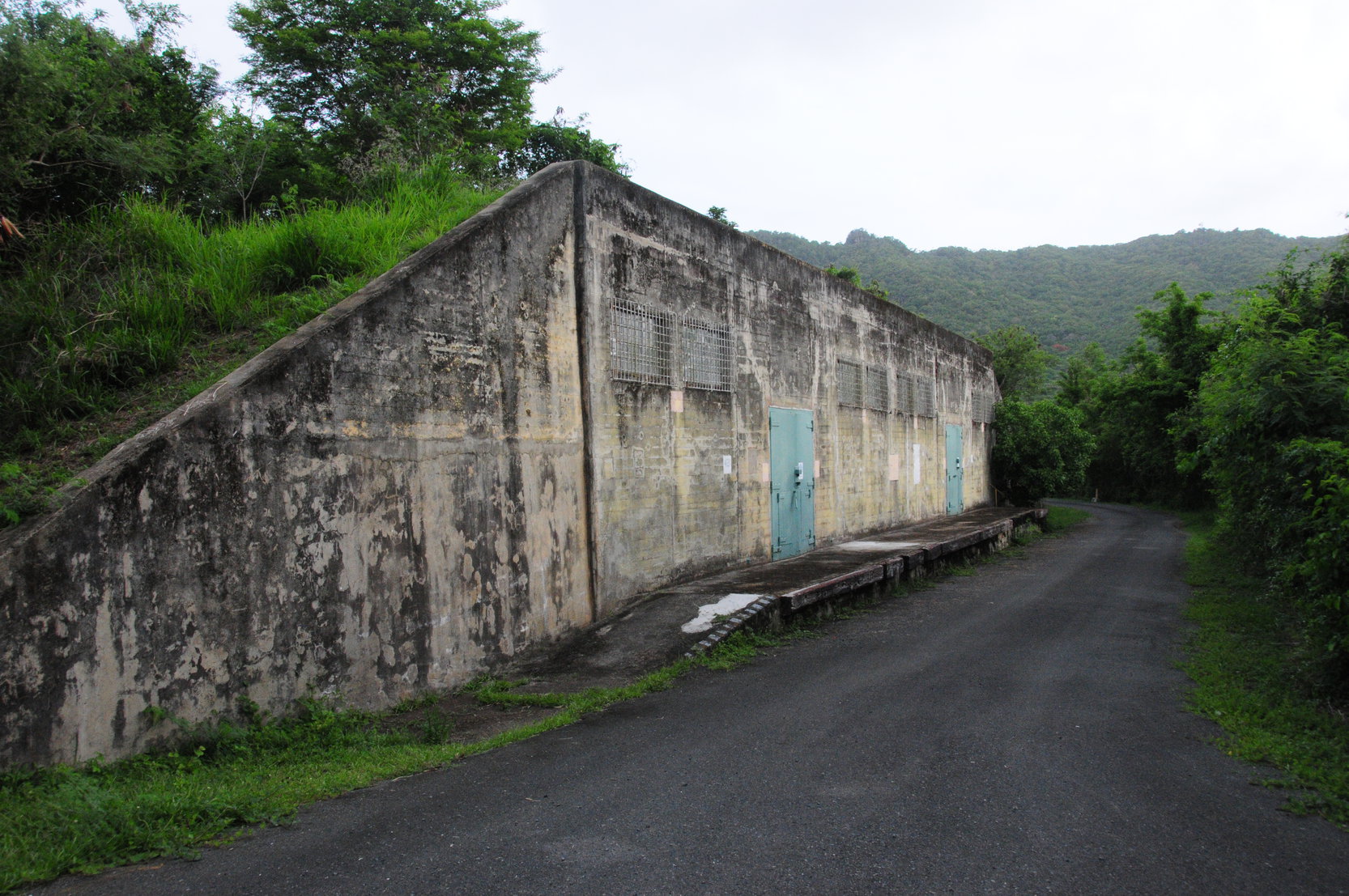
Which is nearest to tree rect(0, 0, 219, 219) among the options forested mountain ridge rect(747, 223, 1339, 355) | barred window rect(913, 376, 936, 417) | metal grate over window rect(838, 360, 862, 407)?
metal grate over window rect(838, 360, 862, 407)

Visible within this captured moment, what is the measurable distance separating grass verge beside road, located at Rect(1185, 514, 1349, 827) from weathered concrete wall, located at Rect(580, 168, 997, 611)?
5.17 m

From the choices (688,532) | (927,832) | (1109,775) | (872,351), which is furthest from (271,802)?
(872,351)

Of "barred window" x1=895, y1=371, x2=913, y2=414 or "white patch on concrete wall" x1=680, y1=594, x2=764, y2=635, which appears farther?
"barred window" x1=895, y1=371, x2=913, y2=414

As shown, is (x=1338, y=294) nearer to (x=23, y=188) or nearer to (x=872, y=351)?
(x=872, y=351)

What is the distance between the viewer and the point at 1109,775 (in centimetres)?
435

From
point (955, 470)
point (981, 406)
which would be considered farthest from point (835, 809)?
point (981, 406)

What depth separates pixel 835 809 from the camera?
393 cm

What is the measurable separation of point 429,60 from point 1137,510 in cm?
2659

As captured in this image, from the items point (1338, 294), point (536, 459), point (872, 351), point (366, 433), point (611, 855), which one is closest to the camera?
point (611, 855)

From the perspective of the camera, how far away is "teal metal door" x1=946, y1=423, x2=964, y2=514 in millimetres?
19203

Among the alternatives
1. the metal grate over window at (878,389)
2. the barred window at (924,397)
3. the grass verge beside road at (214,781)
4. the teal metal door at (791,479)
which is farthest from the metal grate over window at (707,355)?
the barred window at (924,397)

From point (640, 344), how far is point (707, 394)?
1416mm

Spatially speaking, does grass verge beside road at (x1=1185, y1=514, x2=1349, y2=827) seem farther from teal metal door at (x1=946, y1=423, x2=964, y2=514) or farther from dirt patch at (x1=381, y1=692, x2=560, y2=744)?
teal metal door at (x1=946, y1=423, x2=964, y2=514)

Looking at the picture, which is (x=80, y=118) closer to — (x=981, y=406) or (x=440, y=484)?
(x=440, y=484)
